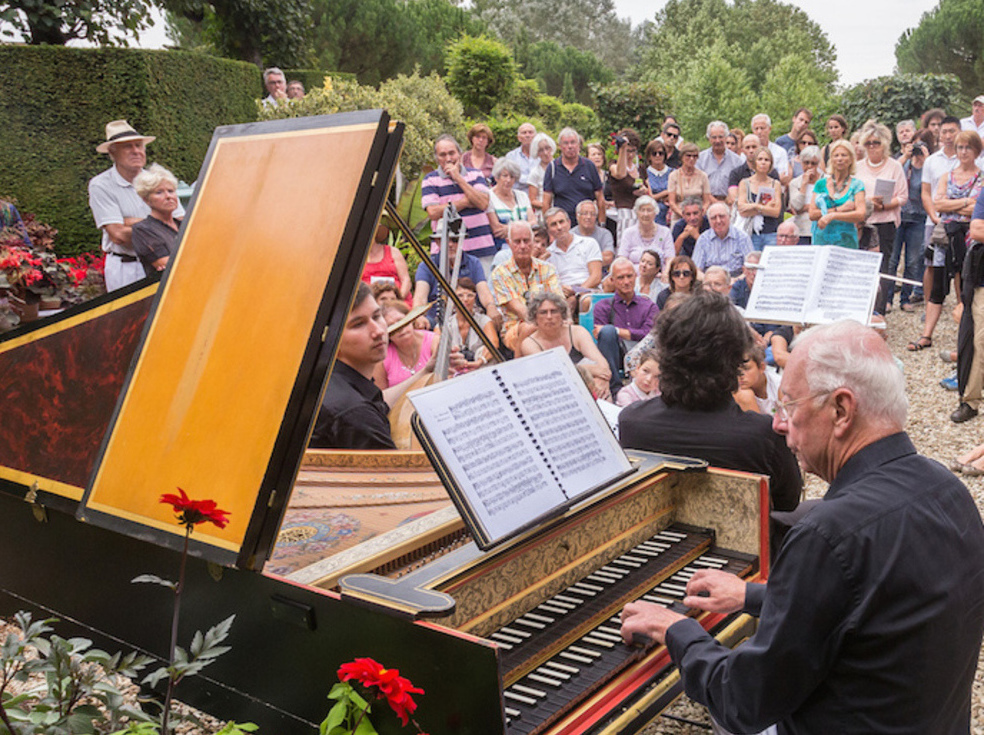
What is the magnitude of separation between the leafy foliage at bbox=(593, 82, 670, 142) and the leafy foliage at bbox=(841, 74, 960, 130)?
13.7ft

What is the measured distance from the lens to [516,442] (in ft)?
8.40

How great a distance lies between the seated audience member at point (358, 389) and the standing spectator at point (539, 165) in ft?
25.7

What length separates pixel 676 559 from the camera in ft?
9.65

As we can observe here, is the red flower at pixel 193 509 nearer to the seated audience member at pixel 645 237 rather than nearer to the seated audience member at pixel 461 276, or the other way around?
the seated audience member at pixel 461 276

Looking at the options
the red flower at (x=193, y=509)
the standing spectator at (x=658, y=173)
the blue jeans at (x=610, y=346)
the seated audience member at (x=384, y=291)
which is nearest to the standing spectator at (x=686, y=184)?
the standing spectator at (x=658, y=173)

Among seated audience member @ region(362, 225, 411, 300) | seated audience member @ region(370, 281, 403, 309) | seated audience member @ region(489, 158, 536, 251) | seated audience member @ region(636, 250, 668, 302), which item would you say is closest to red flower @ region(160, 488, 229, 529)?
seated audience member @ region(370, 281, 403, 309)

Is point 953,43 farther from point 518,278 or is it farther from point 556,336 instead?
point 556,336

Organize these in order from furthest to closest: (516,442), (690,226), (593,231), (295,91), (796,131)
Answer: (295,91), (796,131), (690,226), (593,231), (516,442)

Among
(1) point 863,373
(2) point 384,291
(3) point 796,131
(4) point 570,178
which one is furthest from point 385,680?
(3) point 796,131

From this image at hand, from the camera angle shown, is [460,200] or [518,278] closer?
[518,278]

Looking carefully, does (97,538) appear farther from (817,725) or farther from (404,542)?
(817,725)

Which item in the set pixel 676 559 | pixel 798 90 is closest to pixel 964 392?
pixel 676 559

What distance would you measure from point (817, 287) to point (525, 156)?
5618 mm

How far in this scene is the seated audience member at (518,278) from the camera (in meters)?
7.86
